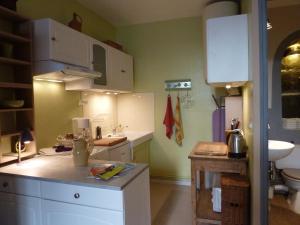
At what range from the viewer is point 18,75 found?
6.47ft

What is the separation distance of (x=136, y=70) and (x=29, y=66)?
1.94m

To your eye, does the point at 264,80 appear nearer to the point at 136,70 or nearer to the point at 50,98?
the point at 50,98

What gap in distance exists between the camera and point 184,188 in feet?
10.9

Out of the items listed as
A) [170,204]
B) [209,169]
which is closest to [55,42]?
[209,169]

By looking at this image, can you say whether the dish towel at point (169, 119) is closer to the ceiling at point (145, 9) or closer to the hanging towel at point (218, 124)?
the hanging towel at point (218, 124)

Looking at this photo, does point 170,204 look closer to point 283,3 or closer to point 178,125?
point 178,125

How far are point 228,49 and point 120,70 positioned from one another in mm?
1587

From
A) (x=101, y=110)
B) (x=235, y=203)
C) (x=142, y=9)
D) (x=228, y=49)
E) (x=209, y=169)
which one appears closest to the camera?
(x=235, y=203)

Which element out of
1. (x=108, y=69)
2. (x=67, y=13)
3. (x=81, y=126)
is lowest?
(x=81, y=126)

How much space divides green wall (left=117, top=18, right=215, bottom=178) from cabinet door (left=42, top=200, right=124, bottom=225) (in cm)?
227

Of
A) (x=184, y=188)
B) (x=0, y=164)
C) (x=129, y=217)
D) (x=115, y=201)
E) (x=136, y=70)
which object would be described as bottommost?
(x=184, y=188)

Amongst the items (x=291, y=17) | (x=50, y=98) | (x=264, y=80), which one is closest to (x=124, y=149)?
(x=50, y=98)

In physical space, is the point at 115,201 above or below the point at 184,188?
above

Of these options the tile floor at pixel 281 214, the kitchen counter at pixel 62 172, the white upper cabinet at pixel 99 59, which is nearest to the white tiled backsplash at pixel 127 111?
the white upper cabinet at pixel 99 59
